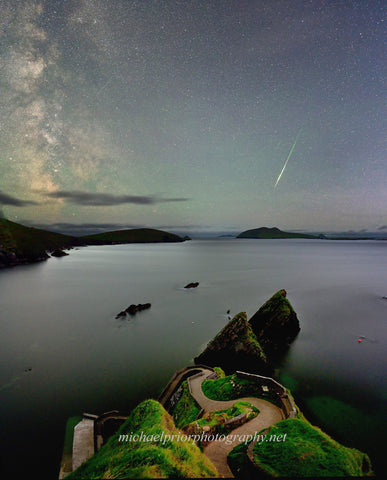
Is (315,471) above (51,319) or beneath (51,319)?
above

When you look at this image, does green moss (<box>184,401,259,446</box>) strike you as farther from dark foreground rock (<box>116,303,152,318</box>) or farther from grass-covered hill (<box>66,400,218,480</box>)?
dark foreground rock (<box>116,303,152,318</box>)

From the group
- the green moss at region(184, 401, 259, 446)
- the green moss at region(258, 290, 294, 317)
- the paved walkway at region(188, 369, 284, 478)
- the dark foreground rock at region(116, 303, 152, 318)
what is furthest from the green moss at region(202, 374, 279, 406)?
the dark foreground rock at region(116, 303, 152, 318)

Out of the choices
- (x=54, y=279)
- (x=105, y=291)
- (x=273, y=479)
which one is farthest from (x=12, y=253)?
(x=273, y=479)

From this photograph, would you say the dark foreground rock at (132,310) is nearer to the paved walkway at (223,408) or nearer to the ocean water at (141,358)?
the ocean water at (141,358)

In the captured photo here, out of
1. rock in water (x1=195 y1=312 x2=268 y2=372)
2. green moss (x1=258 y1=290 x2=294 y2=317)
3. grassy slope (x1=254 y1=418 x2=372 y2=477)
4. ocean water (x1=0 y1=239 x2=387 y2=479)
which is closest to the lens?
grassy slope (x1=254 y1=418 x2=372 y2=477)

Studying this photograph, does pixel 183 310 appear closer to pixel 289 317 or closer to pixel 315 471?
pixel 289 317

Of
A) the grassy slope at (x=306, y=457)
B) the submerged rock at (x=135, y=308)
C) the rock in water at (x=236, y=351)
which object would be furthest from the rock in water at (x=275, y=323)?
the submerged rock at (x=135, y=308)
